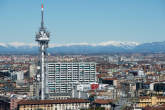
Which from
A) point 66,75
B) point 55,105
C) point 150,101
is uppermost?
point 66,75

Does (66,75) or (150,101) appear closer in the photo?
(150,101)

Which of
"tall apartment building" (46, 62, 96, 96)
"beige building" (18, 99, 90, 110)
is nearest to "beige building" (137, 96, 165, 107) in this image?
"beige building" (18, 99, 90, 110)

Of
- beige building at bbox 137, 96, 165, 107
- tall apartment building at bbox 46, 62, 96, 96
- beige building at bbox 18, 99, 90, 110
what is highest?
tall apartment building at bbox 46, 62, 96, 96

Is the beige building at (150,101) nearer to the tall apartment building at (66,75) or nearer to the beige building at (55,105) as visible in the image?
the beige building at (55,105)

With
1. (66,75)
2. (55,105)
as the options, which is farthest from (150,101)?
(66,75)

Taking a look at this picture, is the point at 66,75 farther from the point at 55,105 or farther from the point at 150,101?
the point at 150,101

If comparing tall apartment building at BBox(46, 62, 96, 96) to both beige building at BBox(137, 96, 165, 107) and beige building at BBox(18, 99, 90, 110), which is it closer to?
beige building at BBox(18, 99, 90, 110)
